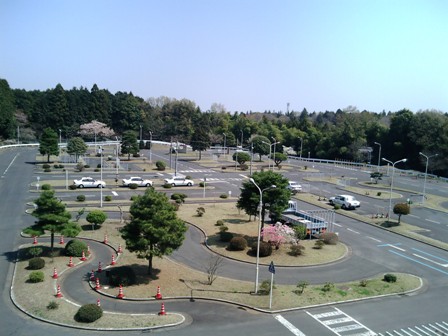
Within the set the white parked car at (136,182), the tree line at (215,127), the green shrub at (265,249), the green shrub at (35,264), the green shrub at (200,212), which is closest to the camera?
the green shrub at (35,264)

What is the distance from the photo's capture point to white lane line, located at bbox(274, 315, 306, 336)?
68.1ft

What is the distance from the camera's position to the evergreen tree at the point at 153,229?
25734 mm

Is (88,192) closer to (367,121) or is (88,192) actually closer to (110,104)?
(110,104)

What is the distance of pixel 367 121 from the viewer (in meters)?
124

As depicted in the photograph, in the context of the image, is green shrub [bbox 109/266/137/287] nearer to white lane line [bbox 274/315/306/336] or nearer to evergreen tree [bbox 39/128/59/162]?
white lane line [bbox 274/315/306/336]

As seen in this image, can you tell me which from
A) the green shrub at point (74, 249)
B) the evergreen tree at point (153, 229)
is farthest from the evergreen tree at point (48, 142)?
the evergreen tree at point (153, 229)

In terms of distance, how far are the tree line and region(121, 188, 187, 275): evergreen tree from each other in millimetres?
69685

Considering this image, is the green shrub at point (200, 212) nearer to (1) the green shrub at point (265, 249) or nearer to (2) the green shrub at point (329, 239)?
(1) the green shrub at point (265, 249)

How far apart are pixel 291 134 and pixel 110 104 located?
62.7m

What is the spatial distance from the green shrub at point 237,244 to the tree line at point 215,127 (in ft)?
205

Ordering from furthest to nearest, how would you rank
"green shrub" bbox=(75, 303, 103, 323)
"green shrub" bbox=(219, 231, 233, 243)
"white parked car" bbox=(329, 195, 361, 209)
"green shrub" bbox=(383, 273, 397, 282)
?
"white parked car" bbox=(329, 195, 361, 209)
"green shrub" bbox=(219, 231, 233, 243)
"green shrub" bbox=(383, 273, 397, 282)
"green shrub" bbox=(75, 303, 103, 323)

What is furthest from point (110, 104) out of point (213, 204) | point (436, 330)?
point (436, 330)

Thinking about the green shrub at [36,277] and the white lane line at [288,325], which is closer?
the white lane line at [288,325]

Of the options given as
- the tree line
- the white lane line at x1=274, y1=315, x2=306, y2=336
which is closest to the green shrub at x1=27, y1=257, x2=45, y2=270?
the white lane line at x1=274, y1=315, x2=306, y2=336
